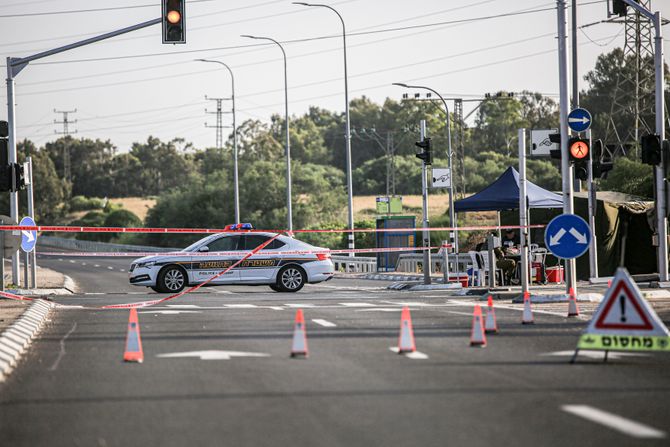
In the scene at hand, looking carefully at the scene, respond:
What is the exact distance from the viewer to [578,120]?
23.7 meters

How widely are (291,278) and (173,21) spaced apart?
27.1 ft

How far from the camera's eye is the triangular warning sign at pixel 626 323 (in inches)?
466

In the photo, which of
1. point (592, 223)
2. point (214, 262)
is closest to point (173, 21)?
point (214, 262)

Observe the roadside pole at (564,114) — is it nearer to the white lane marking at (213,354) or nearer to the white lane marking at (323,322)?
the white lane marking at (323,322)

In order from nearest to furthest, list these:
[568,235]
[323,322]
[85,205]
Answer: [323,322], [568,235], [85,205]

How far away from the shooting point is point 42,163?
129875mm

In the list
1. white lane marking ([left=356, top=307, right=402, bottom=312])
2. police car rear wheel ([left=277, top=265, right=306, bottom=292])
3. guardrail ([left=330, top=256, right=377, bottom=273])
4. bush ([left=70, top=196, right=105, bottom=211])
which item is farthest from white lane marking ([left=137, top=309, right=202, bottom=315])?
bush ([left=70, top=196, right=105, bottom=211])

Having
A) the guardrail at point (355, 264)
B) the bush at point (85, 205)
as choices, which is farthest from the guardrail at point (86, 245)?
the guardrail at point (355, 264)

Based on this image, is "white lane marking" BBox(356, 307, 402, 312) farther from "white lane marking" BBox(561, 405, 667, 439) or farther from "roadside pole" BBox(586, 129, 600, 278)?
"white lane marking" BBox(561, 405, 667, 439)

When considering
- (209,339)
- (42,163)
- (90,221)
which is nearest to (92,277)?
(209,339)

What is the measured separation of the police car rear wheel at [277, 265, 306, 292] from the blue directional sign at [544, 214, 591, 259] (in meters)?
9.72

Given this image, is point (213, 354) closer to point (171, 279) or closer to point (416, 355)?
point (416, 355)

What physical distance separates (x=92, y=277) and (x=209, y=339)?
3121cm

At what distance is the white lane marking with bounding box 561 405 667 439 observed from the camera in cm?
809
